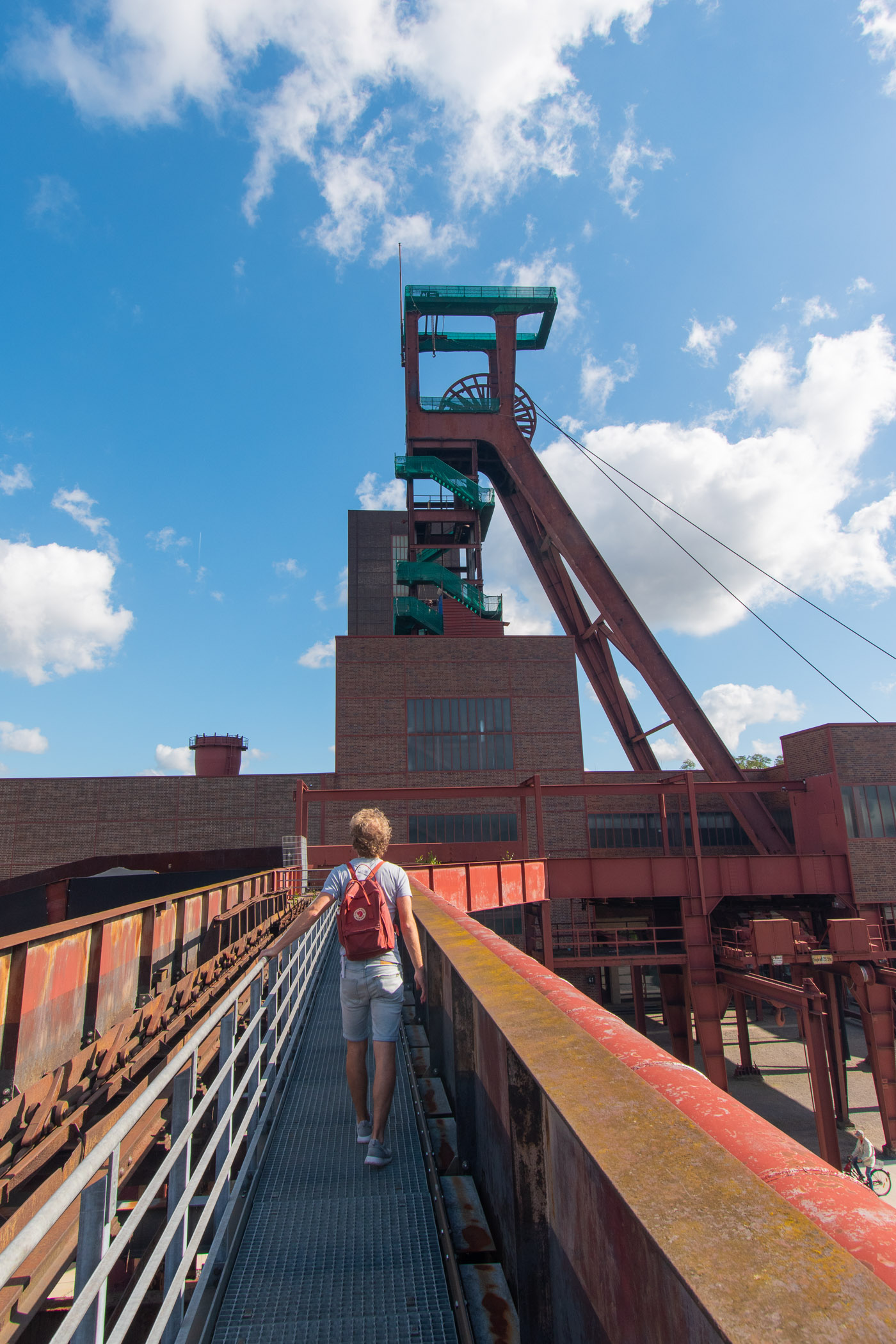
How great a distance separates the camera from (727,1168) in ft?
4.52

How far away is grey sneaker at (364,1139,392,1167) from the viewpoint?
362 centimetres

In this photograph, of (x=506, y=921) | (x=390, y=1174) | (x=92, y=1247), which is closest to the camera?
(x=92, y=1247)

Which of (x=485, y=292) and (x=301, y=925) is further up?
(x=485, y=292)

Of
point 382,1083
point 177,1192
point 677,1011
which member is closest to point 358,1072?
point 382,1083

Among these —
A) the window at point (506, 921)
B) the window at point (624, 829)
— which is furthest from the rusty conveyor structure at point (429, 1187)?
the window at point (624, 829)

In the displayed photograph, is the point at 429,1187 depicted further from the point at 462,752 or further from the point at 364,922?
the point at 462,752

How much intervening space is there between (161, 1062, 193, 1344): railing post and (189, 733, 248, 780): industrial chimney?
36088mm

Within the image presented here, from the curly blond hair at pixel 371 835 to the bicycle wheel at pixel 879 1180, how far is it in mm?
16924

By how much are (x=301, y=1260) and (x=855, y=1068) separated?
99.3 feet

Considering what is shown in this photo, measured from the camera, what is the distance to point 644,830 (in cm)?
3038

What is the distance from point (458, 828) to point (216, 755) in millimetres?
14735

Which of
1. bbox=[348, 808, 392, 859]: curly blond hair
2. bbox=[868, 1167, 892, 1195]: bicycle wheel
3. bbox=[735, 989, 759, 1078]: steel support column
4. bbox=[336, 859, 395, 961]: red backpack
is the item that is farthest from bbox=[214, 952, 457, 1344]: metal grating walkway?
bbox=[735, 989, 759, 1078]: steel support column

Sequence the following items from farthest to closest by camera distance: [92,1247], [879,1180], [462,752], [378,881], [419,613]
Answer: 1. [419,613]
2. [462,752]
3. [879,1180]
4. [378,881]
5. [92,1247]

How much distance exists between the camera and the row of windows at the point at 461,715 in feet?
101
